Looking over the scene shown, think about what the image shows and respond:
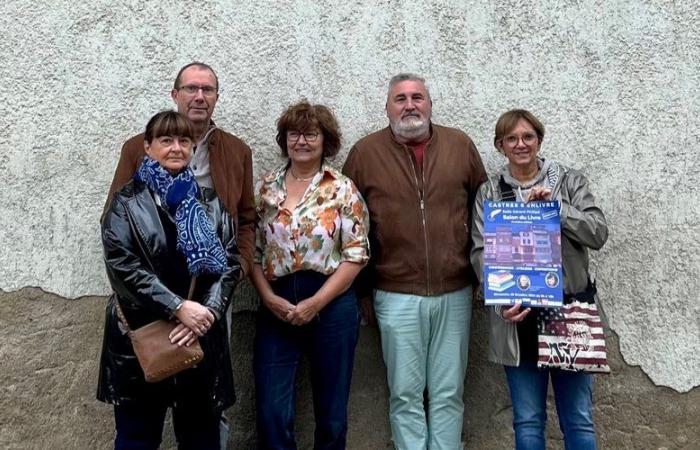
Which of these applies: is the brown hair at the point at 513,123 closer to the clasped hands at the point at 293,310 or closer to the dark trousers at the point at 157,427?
the clasped hands at the point at 293,310

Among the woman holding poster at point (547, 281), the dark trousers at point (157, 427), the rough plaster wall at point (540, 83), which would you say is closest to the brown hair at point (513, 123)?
the woman holding poster at point (547, 281)

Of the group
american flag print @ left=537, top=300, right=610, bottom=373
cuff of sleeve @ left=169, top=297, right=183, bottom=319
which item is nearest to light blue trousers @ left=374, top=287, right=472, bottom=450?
american flag print @ left=537, top=300, right=610, bottom=373

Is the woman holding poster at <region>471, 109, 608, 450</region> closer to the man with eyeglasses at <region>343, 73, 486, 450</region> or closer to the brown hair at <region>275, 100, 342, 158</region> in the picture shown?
the man with eyeglasses at <region>343, 73, 486, 450</region>

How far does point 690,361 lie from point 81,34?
3.73 metres

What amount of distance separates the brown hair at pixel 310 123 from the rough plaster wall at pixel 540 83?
296 mm

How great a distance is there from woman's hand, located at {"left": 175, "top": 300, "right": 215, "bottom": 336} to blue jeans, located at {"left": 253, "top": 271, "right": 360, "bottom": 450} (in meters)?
0.64

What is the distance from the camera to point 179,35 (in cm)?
379

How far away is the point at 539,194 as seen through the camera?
323 centimetres

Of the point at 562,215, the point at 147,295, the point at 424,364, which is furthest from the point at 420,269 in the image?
the point at 147,295

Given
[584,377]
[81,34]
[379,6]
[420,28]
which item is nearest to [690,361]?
[584,377]

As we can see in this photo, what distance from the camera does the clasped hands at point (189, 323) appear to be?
9.04 ft

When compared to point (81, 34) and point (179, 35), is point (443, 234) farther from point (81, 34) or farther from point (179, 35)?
point (81, 34)

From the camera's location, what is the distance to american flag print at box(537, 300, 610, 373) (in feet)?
10.2

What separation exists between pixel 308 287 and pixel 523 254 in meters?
1.02
